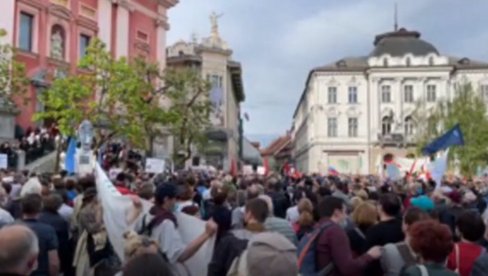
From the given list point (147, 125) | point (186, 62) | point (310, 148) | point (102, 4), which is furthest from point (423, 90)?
point (147, 125)

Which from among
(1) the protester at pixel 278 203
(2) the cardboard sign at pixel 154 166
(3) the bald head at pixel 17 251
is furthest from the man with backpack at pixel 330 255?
(2) the cardboard sign at pixel 154 166

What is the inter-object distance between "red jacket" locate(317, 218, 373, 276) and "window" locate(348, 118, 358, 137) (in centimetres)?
7485

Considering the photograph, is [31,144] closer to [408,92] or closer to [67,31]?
[67,31]

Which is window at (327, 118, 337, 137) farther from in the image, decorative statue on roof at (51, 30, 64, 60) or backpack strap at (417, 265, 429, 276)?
backpack strap at (417, 265, 429, 276)

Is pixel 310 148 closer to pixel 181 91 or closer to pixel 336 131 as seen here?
pixel 336 131

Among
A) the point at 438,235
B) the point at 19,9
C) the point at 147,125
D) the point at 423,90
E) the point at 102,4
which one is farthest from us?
the point at 423,90

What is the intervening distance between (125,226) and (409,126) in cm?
7481

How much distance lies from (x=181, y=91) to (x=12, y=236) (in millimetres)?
30597

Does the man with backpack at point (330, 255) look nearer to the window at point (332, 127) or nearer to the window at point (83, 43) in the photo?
the window at point (83, 43)

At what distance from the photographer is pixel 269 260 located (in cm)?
389

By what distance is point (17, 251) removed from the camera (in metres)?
3.91

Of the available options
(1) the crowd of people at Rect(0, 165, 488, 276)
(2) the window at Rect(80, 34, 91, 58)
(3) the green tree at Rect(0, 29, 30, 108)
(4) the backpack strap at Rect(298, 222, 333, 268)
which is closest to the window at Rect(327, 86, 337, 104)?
(2) the window at Rect(80, 34, 91, 58)

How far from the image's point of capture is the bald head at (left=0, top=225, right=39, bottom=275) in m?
3.88

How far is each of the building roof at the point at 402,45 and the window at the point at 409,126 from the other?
8.37 m
